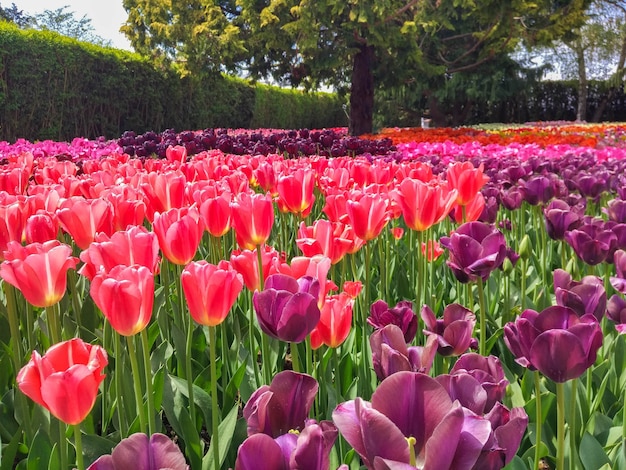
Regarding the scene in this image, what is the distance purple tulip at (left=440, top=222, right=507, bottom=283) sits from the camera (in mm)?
1363

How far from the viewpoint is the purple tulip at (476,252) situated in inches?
53.7

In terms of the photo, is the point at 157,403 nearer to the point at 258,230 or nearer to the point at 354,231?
the point at 258,230

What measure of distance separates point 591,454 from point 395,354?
27.7 inches

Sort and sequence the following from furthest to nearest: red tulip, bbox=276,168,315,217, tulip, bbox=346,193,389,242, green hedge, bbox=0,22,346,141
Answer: green hedge, bbox=0,22,346,141
red tulip, bbox=276,168,315,217
tulip, bbox=346,193,389,242

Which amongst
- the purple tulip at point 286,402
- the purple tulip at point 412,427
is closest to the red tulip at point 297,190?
the purple tulip at point 286,402

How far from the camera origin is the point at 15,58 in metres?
14.1

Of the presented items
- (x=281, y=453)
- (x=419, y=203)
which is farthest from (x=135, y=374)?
(x=419, y=203)

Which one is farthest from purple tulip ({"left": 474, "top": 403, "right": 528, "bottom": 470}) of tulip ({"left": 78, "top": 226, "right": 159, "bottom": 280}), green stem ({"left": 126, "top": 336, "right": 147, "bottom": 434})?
tulip ({"left": 78, "top": 226, "right": 159, "bottom": 280})

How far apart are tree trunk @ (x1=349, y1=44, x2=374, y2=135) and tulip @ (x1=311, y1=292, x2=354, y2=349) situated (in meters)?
13.0

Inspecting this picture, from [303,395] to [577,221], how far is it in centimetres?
147

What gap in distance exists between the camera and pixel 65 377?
77 centimetres

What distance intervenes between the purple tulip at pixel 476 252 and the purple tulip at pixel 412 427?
0.79m

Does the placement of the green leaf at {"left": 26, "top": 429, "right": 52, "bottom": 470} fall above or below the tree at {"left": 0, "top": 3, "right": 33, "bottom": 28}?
below

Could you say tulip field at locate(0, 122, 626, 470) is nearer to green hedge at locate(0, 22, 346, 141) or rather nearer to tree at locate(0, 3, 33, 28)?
green hedge at locate(0, 22, 346, 141)
